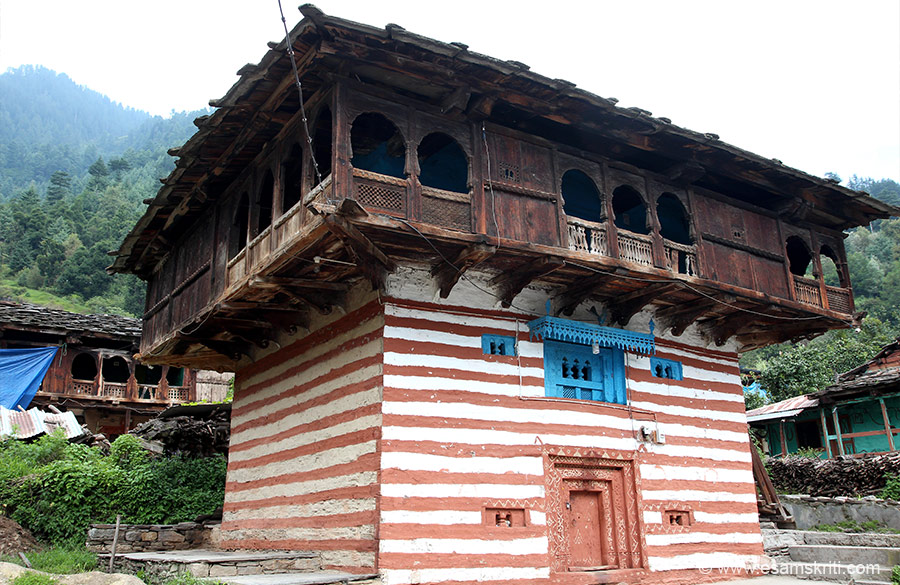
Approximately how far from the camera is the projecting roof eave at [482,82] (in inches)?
357

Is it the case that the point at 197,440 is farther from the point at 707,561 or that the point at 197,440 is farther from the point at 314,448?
the point at 707,561

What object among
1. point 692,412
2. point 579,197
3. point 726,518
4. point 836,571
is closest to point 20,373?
point 579,197

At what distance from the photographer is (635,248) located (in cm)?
1162

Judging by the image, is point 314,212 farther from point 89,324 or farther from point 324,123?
point 89,324

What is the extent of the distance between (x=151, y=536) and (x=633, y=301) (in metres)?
9.65

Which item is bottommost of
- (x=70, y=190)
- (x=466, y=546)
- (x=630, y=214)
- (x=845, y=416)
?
(x=466, y=546)

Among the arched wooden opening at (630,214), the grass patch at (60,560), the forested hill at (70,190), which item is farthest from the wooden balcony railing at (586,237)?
the forested hill at (70,190)

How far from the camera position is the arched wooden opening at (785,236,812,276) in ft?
49.9

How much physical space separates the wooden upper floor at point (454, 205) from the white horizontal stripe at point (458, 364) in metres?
0.98

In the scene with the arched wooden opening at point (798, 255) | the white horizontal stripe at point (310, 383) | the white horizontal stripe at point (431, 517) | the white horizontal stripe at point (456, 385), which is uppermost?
the arched wooden opening at point (798, 255)

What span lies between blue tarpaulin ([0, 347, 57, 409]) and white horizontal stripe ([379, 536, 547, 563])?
16.9 m

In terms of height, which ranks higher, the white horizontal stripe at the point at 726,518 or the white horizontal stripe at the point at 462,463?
the white horizontal stripe at the point at 462,463

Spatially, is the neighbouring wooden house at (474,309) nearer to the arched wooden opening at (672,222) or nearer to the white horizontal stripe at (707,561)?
the white horizontal stripe at (707,561)

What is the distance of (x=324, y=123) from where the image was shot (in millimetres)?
11000
